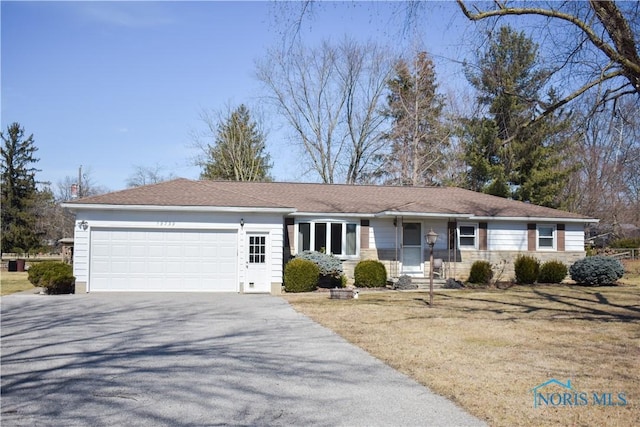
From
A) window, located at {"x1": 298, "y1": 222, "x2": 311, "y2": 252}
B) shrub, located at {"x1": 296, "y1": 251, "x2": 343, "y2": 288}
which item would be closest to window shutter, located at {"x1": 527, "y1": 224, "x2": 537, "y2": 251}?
shrub, located at {"x1": 296, "y1": 251, "x2": 343, "y2": 288}

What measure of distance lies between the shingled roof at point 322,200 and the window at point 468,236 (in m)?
0.72

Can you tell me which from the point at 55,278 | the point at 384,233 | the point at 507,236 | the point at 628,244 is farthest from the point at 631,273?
the point at 55,278

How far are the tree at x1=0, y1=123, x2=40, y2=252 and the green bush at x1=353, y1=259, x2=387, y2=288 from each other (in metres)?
28.6

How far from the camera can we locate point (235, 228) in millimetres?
18641

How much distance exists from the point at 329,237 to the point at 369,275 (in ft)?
7.81

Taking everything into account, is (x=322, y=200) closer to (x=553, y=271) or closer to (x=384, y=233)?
(x=384, y=233)

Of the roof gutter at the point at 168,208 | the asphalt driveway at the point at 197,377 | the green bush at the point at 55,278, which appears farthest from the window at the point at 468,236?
the green bush at the point at 55,278

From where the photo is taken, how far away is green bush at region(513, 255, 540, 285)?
22.3 metres

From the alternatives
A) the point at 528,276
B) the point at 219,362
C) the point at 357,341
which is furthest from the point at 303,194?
the point at 219,362

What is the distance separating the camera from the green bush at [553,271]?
22.6 m

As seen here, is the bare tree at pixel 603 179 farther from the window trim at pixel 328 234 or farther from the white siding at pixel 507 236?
the window trim at pixel 328 234

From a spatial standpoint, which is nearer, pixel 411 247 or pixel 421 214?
pixel 421 214

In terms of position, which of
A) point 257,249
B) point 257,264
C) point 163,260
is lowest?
point 257,264

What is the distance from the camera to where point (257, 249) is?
61.9 ft
